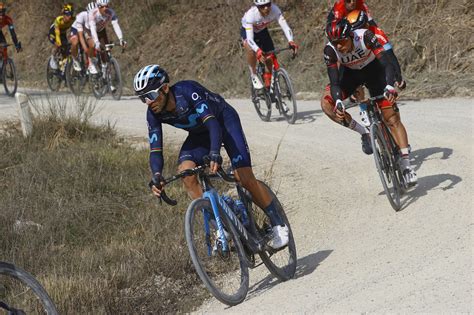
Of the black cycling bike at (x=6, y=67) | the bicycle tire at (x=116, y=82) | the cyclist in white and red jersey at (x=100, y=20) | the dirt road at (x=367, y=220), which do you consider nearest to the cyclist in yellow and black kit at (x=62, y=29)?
the black cycling bike at (x=6, y=67)

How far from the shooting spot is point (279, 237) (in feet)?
23.4

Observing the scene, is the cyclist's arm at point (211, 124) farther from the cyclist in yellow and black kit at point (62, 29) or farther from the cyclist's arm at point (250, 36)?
the cyclist in yellow and black kit at point (62, 29)

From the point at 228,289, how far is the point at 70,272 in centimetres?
200

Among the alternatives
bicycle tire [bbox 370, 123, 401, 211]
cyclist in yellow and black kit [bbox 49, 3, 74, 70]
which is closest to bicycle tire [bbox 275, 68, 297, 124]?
bicycle tire [bbox 370, 123, 401, 211]

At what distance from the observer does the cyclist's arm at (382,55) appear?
8500mm

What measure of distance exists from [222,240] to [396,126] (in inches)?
129

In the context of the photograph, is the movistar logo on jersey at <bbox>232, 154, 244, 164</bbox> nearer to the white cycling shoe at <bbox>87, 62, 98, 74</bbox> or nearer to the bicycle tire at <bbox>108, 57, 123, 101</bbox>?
the bicycle tire at <bbox>108, 57, 123, 101</bbox>

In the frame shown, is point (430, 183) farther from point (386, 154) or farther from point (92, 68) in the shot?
point (92, 68)

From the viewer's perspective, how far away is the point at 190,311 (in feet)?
23.8

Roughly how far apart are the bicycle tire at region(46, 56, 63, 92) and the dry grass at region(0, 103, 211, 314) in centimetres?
757

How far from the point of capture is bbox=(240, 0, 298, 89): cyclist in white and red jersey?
13375 mm

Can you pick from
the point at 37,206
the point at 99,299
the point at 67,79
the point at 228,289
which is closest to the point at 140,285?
the point at 99,299

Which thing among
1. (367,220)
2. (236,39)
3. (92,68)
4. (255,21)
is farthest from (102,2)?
(367,220)

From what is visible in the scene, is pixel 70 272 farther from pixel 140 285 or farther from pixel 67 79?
pixel 67 79
